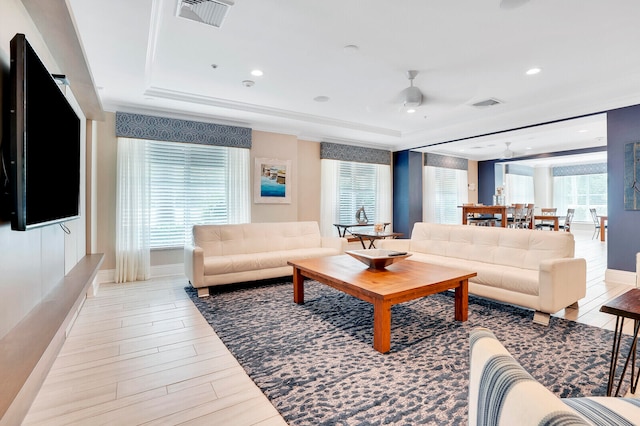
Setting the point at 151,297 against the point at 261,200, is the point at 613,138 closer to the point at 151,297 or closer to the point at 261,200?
the point at 261,200

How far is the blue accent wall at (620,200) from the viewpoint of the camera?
163 inches

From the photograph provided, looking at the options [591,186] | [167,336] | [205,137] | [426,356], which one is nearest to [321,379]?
[426,356]

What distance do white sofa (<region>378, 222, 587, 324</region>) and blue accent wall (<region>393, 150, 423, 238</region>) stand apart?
2.94 metres

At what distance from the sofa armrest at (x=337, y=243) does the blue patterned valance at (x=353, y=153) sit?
2.13 m

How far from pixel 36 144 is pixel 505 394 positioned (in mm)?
2133

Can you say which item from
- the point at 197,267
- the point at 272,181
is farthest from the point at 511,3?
the point at 272,181

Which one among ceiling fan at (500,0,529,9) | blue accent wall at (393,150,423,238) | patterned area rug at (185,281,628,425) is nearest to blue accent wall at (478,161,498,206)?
blue accent wall at (393,150,423,238)

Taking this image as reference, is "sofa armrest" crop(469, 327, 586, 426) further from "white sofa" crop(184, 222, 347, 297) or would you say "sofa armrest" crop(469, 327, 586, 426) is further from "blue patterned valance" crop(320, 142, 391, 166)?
"blue patterned valance" crop(320, 142, 391, 166)

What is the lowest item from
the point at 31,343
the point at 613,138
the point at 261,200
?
the point at 31,343

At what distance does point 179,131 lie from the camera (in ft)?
15.8

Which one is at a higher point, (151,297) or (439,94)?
(439,94)

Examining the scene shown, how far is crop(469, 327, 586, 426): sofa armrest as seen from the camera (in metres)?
0.45

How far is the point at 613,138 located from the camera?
4340mm

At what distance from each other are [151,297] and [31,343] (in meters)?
2.56
